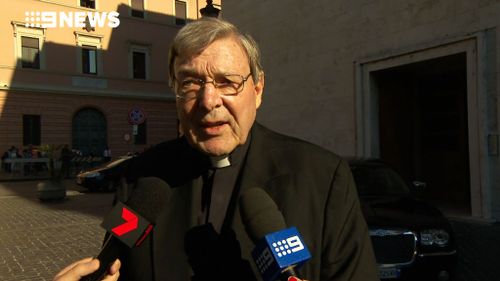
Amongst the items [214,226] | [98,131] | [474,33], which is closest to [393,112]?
[474,33]

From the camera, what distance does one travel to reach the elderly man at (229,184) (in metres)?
1.58

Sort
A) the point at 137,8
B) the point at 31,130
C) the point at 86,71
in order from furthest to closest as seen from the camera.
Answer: the point at 137,8
the point at 86,71
the point at 31,130

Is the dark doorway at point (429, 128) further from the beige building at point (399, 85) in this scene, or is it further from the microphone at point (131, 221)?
the microphone at point (131, 221)

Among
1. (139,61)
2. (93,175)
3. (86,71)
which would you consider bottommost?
(93,175)

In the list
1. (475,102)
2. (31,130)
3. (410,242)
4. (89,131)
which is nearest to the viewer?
(410,242)

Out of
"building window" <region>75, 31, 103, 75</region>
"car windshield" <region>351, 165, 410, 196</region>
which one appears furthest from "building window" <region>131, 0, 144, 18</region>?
"car windshield" <region>351, 165, 410, 196</region>

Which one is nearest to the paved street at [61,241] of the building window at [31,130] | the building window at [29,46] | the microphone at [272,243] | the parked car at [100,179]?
the parked car at [100,179]

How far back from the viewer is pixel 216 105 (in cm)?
167

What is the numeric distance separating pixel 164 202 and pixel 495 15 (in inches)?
363

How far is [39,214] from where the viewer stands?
11.7 meters

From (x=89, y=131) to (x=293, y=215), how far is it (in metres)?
31.6

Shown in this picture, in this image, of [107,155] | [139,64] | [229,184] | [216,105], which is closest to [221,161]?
[229,184]

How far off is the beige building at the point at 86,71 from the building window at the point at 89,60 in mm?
62

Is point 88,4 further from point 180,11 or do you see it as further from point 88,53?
point 180,11
